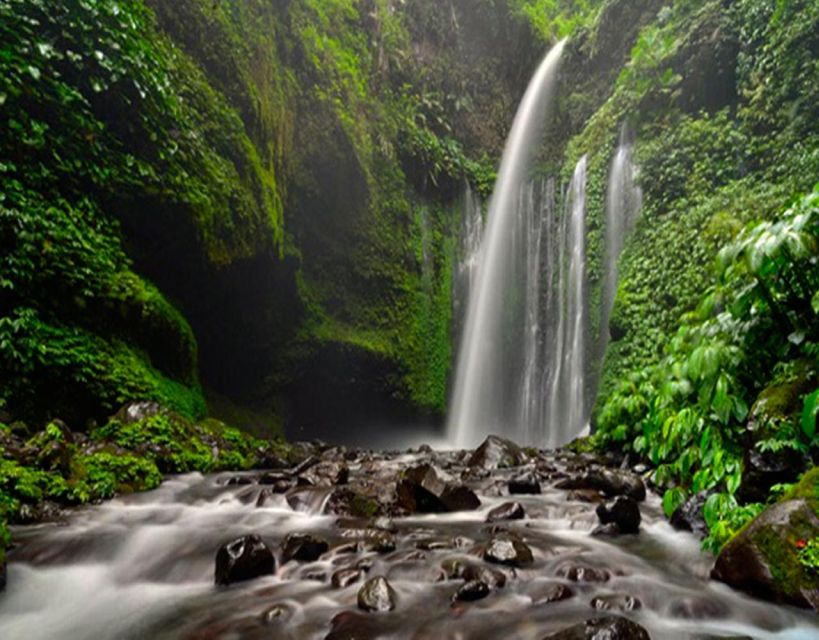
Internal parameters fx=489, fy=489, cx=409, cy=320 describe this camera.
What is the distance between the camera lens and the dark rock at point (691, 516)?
3.99m

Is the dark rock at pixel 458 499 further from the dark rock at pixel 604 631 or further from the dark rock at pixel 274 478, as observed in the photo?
the dark rock at pixel 604 631

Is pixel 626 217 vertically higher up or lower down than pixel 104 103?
higher up

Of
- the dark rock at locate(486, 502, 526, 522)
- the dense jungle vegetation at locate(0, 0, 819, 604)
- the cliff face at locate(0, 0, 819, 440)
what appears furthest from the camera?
the cliff face at locate(0, 0, 819, 440)

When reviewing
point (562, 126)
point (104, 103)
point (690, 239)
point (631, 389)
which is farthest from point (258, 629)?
point (562, 126)

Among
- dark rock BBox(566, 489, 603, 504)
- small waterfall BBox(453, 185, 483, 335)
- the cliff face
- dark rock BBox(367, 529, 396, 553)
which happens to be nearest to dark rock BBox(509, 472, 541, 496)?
dark rock BBox(566, 489, 603, 504)

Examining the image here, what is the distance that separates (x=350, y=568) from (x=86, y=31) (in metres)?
8.23

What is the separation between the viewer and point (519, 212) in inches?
679

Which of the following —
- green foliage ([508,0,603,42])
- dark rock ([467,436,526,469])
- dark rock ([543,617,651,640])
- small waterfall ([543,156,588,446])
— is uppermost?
green foliage ([508,0,603,42])

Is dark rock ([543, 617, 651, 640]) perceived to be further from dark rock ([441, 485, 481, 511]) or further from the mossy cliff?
the mossy cliff

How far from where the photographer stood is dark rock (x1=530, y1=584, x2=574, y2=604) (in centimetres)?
288

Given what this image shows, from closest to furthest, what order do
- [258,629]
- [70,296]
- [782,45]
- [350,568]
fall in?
1. [258,629]
2. [350,568]
3. [70,296]
4. [782,45]

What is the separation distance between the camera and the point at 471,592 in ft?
9.50

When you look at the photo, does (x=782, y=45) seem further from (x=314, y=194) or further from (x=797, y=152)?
(x=314, y=194)

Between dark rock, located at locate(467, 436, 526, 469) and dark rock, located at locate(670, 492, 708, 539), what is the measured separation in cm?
364
